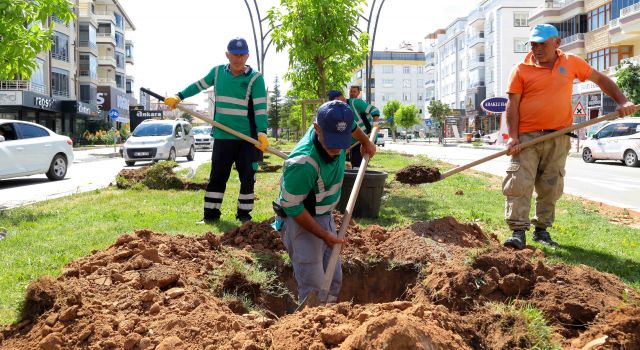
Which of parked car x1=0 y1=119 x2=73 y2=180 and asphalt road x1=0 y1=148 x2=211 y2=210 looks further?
parked car x1=0 y1=119 x2=73 y2=180

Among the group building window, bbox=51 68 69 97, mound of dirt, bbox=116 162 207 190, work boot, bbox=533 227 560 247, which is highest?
building window, bbox=51 68 69 97

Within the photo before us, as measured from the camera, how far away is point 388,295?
15.7 ft

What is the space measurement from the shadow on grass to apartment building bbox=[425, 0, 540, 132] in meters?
47.4

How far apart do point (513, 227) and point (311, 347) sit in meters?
3.46

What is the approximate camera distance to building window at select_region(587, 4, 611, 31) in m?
38.5

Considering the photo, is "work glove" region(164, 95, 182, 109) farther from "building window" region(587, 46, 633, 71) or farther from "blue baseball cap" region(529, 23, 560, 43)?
"building window" region(587, 46, 633, 71)

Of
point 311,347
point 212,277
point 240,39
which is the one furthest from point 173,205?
point 311,347

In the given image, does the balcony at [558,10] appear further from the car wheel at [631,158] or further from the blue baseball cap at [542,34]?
the blue baseball cap at [542,34]

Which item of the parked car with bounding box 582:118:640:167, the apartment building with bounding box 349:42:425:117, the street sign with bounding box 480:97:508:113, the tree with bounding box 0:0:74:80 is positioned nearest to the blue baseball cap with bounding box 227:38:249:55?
the tree with bounding box 0:0:74:80

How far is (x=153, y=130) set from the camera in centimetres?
2059

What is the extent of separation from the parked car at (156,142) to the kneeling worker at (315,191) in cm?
1632

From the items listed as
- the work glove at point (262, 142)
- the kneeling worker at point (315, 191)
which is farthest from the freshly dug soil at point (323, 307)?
the work glove at point (262, 142)

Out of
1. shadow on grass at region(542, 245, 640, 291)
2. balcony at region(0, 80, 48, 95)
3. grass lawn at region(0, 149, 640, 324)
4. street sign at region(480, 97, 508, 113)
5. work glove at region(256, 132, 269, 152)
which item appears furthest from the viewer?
balcony at region(0, 80, 48, 95)

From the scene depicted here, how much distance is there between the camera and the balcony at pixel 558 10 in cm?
4213
